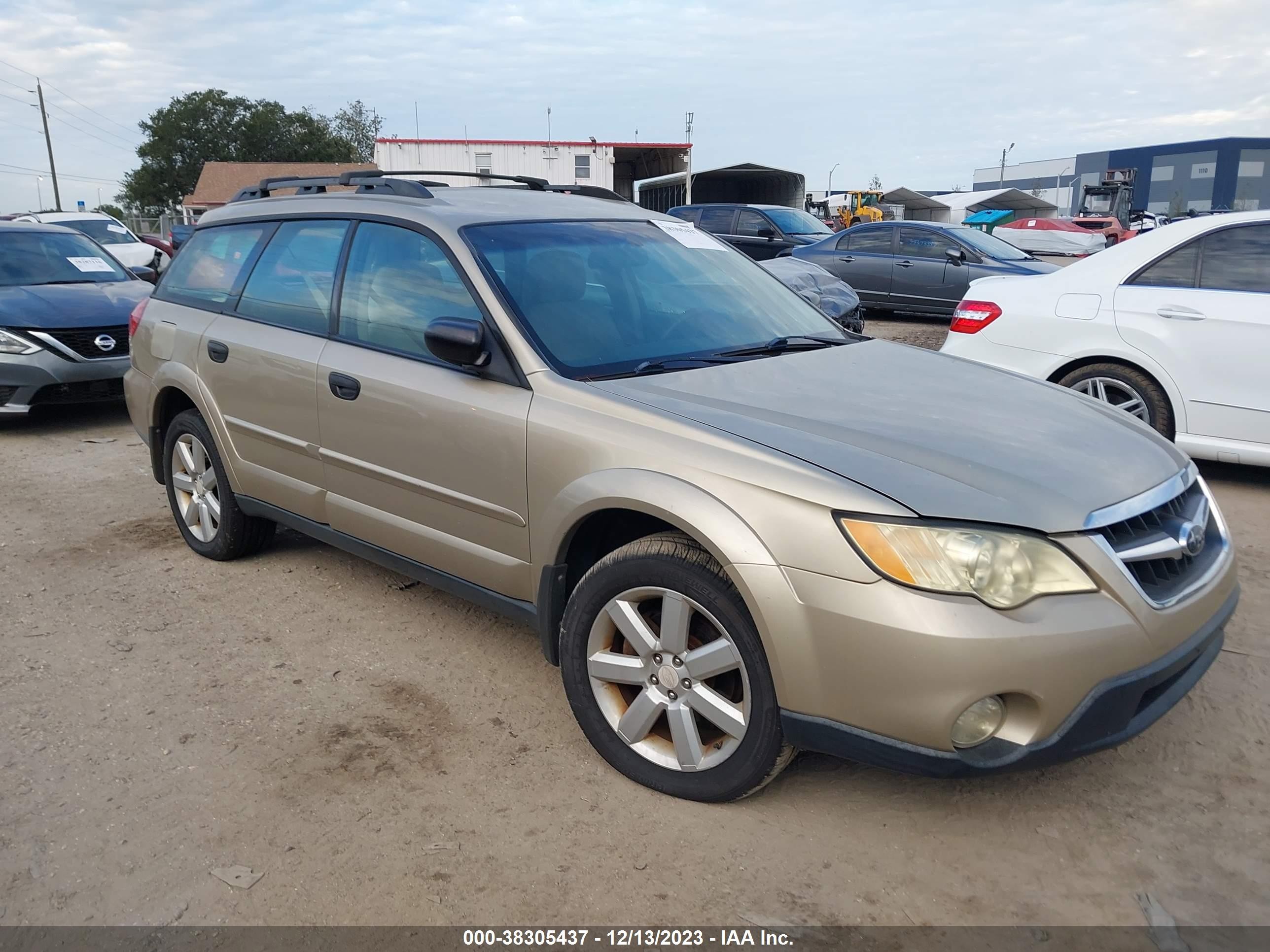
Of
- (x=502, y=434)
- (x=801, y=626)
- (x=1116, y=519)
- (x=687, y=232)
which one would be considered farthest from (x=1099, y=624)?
(x=687, y=232)

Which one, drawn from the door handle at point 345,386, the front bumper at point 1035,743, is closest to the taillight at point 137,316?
the door handle at point 345,386

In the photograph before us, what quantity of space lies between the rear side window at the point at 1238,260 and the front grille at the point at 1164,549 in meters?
3.36

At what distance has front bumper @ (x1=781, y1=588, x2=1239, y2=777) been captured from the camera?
2.37 m

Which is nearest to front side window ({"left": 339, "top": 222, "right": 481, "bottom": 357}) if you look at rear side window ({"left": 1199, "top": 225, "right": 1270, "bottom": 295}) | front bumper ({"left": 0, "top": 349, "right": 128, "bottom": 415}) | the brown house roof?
rear side window ({"left": 1199, "top": 225, "right": 1270, "bottom": 295})

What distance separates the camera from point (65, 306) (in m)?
7.82

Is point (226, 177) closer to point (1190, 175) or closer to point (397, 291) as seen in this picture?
point (397, 291)

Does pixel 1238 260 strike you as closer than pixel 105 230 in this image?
Yes

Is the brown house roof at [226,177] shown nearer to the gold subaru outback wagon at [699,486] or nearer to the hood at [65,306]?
the hood at [65,306]

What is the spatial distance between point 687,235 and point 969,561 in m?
2.26

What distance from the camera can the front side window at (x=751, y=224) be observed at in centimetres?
1673

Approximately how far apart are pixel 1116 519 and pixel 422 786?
2.06m

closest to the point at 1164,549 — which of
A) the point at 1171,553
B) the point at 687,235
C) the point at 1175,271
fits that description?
the point at 1171,553

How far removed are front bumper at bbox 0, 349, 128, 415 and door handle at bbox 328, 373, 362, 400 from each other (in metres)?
5.00

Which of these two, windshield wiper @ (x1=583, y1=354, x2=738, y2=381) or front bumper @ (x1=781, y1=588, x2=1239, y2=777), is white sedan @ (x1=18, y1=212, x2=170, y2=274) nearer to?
windshield wiper @ (x1=583, y1=354, x2=738, y2=381)
